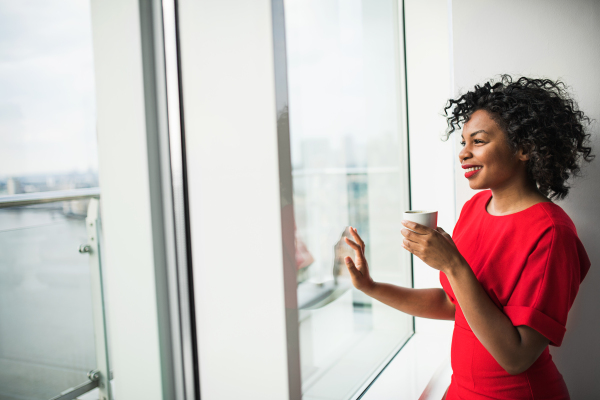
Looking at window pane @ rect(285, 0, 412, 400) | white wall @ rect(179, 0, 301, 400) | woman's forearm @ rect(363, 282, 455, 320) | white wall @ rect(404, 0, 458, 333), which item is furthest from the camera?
white wall @ rect(404, 0, 458, 333)

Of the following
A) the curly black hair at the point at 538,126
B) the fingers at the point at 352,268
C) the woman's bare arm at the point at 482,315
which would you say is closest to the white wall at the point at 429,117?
the curly black hair at the point at 538,126

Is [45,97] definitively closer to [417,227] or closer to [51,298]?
[51,298]

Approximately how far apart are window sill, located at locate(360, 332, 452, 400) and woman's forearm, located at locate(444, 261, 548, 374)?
2.54 feet

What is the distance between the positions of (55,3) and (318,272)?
142cm

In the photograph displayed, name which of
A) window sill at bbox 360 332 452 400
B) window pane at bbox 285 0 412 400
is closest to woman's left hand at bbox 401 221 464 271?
window pane at bbox 285 0 412 400

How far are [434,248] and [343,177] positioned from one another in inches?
35.6

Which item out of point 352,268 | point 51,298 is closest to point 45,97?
point 51,298

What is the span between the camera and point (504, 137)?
1.08m

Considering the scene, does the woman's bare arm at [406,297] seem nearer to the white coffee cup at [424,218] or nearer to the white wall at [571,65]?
the white coffee cup at [424,218]

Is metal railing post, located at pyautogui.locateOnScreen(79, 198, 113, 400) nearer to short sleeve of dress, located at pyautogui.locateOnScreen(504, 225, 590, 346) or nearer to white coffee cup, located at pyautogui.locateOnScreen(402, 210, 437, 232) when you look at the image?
white coffee cup, located at pyautogui.locateOnScreen(402, 210, 437, 232)

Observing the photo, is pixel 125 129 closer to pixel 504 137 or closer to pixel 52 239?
pixel 52 239

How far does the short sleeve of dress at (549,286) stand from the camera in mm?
902

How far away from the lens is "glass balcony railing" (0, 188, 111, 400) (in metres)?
1.21

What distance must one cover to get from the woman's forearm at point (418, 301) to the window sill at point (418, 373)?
1.59ft
